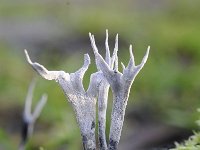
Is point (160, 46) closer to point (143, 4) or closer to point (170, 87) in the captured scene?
point (170, 87)

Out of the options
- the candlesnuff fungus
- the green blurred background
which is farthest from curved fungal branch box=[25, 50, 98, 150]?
the green blurred background

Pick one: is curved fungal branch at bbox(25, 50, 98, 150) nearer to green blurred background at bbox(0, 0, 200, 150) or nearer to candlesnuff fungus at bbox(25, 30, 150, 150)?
candlesnuff fungus at bbox(25, 30, 150, 150)

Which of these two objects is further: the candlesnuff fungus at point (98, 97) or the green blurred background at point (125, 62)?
the green blurred background at point (125, 62)

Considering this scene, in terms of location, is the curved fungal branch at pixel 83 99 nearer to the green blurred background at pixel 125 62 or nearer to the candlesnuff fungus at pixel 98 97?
the candlesnuff fungus at pixel 98 97

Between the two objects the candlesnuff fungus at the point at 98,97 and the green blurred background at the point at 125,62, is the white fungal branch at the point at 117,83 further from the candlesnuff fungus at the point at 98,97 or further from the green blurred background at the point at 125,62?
the green blurred background at the point at 125,62

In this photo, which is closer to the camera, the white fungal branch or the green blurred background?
the white fungal branch

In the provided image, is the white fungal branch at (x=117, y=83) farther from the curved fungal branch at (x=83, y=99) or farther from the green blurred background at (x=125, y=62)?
the green blurred background at (x=125, y=62)

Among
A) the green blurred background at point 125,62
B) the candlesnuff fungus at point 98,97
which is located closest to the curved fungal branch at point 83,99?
the candlesnuff fungus at point 98,97

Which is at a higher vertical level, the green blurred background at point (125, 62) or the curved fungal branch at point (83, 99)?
the green blurred background at point (125, 62)

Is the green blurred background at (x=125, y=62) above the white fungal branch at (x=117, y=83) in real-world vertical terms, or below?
above

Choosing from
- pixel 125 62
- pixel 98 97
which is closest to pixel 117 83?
pixel 98 97
